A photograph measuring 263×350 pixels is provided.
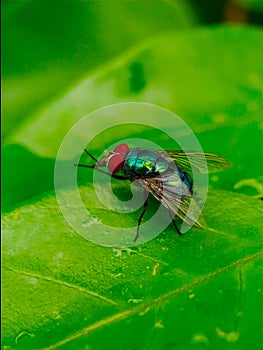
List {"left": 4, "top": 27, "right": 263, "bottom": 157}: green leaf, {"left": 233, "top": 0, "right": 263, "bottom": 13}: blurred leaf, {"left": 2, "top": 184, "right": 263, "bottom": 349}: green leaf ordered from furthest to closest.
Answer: {"left": 233, "top": 0, "right": 263, "bottom": 13}: blurred leaf, {"left": 4, "top": 27, "right": 263, "bottom": 157}: green leaf, {"left": 2, "top": 184, "right": 263, "bottom": 349}: green leaf

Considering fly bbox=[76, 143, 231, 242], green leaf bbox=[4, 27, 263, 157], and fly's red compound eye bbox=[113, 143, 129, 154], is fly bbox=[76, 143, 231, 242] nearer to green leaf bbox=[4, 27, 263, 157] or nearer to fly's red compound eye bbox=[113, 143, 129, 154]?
fly's red compound eye bbox=[113, 143, 129, 154]

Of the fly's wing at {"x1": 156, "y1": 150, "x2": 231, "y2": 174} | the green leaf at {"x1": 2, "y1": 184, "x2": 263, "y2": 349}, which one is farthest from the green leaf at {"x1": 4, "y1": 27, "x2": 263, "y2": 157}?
the green leaf at {"x1": 2, "y1": 184, "x2": 263, "y2": 349}

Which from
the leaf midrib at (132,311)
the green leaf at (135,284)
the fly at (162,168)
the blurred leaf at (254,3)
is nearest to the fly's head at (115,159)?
the fly at (162,168)

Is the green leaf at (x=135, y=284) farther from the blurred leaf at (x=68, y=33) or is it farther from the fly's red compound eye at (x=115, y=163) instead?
the blurred leaf at (x=68, y=33)

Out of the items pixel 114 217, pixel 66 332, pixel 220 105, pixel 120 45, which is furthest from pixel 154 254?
pixel 120 45

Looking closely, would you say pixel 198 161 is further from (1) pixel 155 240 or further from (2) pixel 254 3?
(2) pixel 254 3

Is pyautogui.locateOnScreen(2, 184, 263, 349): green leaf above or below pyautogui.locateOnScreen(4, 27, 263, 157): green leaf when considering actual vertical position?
below
